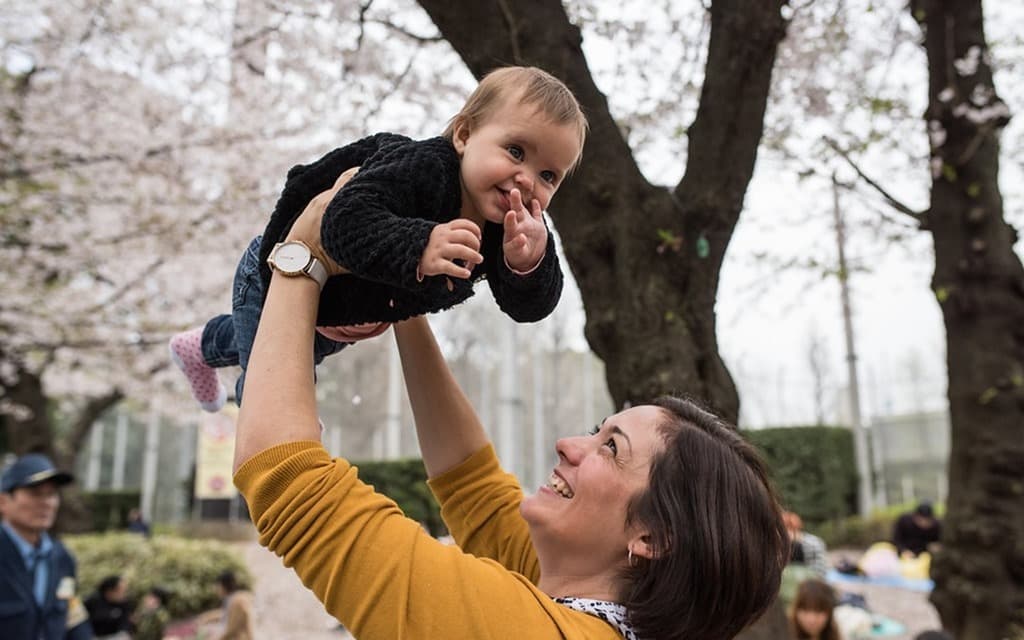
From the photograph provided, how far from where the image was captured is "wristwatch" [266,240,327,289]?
1253mm

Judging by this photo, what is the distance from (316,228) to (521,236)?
33cm

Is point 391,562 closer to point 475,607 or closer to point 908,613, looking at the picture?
point 475,607

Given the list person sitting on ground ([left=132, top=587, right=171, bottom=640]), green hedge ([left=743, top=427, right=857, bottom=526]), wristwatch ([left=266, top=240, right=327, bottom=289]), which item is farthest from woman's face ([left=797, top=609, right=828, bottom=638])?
green hedge ([left=743, top=427, right=857, bottom=526])

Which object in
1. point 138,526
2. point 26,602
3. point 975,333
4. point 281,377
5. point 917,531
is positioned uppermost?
point 975,333

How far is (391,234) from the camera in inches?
47.1

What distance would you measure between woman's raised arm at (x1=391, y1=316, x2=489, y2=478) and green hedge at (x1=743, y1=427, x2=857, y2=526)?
14751 millimetres

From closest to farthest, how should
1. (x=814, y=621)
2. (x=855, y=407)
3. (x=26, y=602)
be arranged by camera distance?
(x=26, y=602)
(x=814, y=621)
(x=855, y=407)

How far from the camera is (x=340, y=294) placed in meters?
1.43

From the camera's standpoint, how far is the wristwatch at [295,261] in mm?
1253

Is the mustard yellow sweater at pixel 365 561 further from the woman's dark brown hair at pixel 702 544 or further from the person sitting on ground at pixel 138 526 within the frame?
the person sitting on ground at pixel 138 526

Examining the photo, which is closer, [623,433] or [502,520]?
[623,433]

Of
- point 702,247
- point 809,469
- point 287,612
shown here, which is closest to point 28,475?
point 702,247

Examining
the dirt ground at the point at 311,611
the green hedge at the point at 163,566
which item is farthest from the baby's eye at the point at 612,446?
the green hedge at the point at 163,566

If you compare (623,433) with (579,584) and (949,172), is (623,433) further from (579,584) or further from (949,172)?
(949,172)
